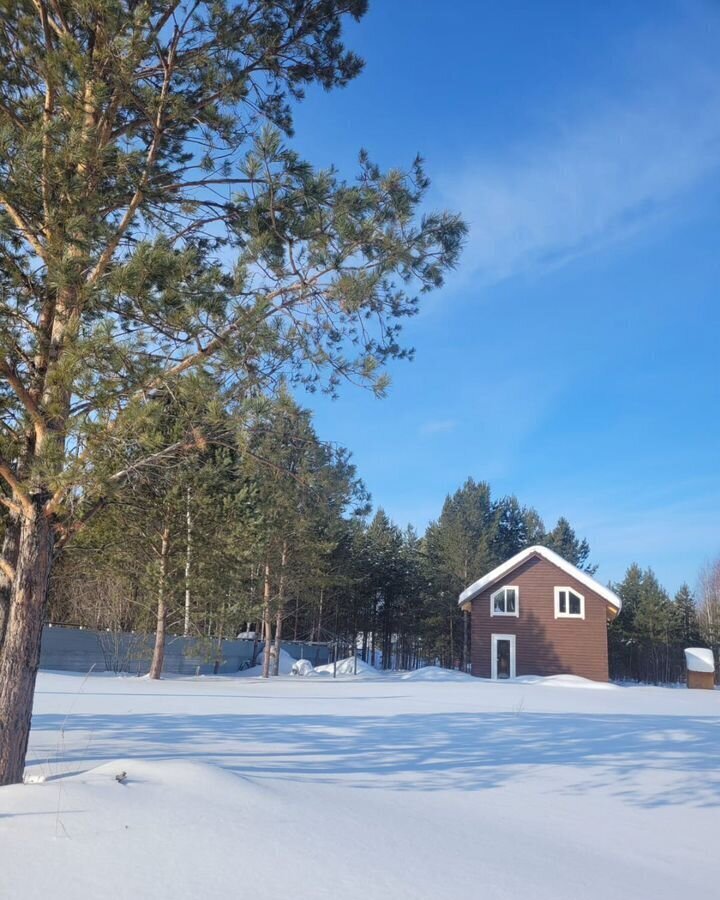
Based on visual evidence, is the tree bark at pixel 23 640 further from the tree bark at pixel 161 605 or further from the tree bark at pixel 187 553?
the tree bark at pixel 161 605

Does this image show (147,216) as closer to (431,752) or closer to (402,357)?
(402,357)

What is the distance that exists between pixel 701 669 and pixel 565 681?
8.69m

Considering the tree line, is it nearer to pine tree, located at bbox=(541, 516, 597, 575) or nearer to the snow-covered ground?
pine tree, located at bbox=(541, 516, 597, 575)

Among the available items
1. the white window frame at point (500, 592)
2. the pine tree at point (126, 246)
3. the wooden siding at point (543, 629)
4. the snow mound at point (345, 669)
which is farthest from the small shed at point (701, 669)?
the pine tree at point (126, 246)

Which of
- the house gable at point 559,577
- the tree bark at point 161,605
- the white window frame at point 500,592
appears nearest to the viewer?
the tree bark at point 161,605

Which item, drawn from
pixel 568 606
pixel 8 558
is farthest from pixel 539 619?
pixel 8 558

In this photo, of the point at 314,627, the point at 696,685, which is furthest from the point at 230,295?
the point at 314,627

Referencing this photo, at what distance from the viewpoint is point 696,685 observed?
3042 cm

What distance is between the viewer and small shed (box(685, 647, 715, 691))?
3002 centimetres

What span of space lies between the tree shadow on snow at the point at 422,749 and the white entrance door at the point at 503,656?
55.0 ft

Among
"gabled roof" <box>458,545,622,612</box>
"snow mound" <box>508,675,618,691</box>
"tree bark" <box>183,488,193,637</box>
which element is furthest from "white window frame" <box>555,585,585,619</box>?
"tree bark" <box>183,488,193,637</box>

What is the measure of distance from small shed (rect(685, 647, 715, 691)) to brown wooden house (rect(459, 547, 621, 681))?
5.33 metres

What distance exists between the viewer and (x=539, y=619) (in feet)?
89.8

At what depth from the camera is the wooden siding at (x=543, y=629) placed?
2669 cm
